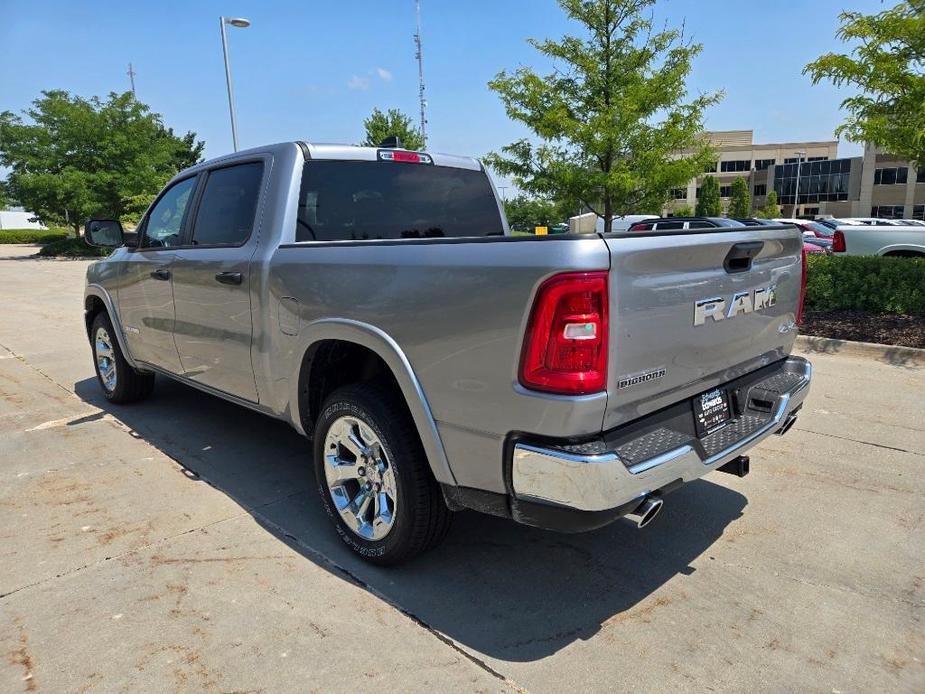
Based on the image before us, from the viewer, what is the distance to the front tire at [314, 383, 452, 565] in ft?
9.09

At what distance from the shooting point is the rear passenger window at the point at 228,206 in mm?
3732

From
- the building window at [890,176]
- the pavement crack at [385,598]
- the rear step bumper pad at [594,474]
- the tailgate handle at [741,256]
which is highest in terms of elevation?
the building window at [890,176]

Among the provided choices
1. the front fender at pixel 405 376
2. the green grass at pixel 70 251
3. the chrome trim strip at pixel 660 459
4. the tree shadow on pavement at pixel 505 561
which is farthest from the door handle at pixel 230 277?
the green grass at pixel 70 251

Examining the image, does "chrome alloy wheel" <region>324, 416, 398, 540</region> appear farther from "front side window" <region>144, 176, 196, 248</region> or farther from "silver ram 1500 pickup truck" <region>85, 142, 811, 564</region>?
"front side window" <region>144, 176, 196, 248</region>

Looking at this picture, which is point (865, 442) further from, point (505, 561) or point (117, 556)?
point (117, 556)

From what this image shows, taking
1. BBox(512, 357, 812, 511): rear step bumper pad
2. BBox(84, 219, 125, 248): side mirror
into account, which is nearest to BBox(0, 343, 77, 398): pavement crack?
BBox(84, 219, 125, 248): side mirror

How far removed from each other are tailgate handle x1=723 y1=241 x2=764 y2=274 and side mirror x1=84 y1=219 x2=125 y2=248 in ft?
14.8

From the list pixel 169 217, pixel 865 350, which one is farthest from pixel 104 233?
pixel 865 350

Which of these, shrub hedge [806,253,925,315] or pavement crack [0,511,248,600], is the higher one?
shrub hedge [806,253,925,315]

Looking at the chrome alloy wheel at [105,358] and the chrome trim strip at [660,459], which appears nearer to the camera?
the chrome trim strip at [660,459]

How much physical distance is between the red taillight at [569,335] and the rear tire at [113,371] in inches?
175

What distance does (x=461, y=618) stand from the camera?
2672 millimetres

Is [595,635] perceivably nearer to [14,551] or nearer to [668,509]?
[668,509]

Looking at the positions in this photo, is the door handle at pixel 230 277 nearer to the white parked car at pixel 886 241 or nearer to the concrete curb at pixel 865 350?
the concrete curb at pixel 865 350
